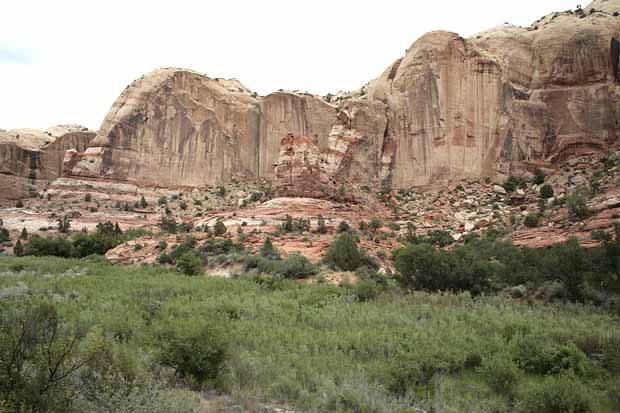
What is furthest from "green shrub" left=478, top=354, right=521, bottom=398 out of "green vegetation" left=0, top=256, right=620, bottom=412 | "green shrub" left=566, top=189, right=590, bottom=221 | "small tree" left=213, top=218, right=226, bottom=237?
"small tree" left=213, top=218, right=226, bottom=237

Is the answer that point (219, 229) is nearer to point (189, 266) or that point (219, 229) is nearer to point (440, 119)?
point (189, 266)

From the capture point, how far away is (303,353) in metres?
8.58

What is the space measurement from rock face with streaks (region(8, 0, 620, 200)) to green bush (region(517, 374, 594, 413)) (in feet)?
91.0

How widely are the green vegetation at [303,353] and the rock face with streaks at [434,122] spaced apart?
73.9ft

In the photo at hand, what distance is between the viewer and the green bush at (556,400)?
646cm

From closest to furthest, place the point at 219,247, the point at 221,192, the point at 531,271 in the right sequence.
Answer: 1. the point at 531,271
2. the point at 219,247
3. the point at 221,192

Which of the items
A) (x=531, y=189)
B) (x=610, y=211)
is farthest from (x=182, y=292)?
(x=531, y=189)

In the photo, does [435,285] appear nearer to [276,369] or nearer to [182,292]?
[182,292]

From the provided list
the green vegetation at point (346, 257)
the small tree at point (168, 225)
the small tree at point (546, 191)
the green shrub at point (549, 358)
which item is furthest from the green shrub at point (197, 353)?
the small tree at point (546, 191)

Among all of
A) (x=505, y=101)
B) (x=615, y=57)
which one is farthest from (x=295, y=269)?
(x=615, y=57)

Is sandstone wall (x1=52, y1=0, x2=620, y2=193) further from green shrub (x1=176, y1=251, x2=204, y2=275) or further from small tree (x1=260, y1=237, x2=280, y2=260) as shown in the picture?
green shrub (x1=176, y1=251, x2=204, y2=275)

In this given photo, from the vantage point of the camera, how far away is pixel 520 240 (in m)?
23.2

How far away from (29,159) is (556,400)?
5259cm

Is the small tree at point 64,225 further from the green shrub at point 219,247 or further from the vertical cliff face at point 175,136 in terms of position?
the green shrub at point 219,247
